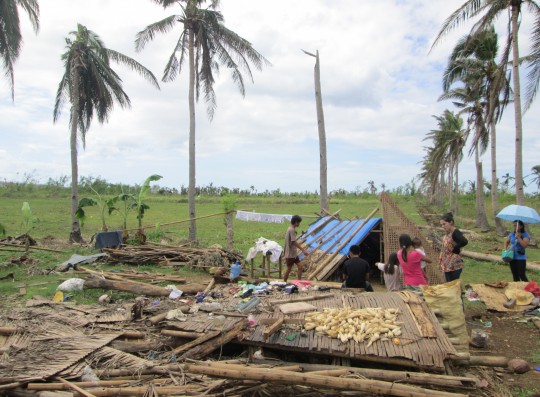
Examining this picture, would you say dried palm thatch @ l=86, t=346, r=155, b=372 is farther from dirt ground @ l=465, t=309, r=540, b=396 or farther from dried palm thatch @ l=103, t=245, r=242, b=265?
dried palm thatch @ l=103, t=245, r=242, b=265

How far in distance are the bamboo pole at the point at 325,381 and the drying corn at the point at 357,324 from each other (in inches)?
32.2

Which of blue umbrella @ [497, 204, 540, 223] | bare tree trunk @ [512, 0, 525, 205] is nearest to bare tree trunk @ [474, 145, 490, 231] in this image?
bare tree trunk @ [512, 0, 525, 205]

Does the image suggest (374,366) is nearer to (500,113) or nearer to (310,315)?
(310,315)

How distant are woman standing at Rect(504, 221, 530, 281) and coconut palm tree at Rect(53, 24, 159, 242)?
43.4ft

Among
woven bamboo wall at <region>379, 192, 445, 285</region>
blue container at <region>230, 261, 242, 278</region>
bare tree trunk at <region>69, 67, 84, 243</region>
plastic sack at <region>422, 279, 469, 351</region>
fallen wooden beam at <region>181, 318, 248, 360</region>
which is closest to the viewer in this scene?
fallen wooden beam at <region>181, 318, 248, 360</region>

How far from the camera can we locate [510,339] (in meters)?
5.86

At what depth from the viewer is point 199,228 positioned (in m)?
20.1

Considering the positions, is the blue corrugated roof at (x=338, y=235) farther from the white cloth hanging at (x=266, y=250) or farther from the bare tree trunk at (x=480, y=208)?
the bare tree trunk at (x=480, y=208)

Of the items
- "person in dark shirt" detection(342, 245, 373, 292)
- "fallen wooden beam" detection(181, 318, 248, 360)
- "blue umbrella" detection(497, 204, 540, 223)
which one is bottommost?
"fallen wooden beam" detection(181, 318, 248, 360)

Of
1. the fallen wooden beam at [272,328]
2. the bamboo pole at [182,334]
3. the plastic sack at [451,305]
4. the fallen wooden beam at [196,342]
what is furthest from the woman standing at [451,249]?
the bamboo pole at [182,334]

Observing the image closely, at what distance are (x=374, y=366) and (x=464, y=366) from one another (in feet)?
3.53

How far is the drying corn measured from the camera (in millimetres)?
4492

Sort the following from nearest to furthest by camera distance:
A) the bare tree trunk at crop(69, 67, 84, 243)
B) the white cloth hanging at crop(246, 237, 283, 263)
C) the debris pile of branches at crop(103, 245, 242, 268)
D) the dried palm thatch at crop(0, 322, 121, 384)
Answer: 1. the dried palm thatch at crop(0, 322, 121, 384)
2. the white cloth hanging at crop(246, 237, 283, 263)
3. the debris pile of branches at crop(103, 245, 242, 268)
4. the bare tree trunk at crop(69, 67, 84, 243)

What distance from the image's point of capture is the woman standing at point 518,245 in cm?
730
